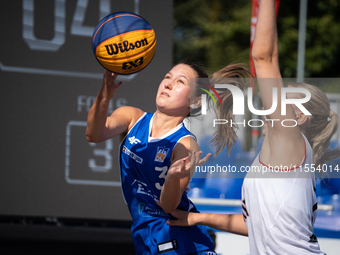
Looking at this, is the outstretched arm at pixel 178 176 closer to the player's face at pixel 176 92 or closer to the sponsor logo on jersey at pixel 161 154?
the sponsor logo on jersey at pixel 161 154

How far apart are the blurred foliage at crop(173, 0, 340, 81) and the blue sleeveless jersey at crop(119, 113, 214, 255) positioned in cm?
1021

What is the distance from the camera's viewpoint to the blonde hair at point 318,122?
1.96 m

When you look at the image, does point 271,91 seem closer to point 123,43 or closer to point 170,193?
point 170,193

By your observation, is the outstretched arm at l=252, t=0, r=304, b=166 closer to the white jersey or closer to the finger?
the white jersey

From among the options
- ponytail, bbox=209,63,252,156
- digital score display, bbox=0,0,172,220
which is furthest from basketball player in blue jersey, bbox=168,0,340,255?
digital score display, bbox=0,0,172,220

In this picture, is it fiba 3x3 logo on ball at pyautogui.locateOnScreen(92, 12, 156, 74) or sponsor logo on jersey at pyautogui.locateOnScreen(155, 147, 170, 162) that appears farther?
sponsor logo on jersey at pyautogui.locateOnScreen(155, 147, 170, 162)

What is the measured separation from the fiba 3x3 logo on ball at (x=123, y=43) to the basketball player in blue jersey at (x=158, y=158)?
0.83 ft

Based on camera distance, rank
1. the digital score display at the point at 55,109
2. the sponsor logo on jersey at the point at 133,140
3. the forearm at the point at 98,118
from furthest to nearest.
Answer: the digital score display at the point at 55,109 < the sponsor logo on jersey at the point at 133,140 < the forearm at the point at 98,118

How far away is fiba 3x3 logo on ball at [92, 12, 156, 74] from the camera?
2096mm

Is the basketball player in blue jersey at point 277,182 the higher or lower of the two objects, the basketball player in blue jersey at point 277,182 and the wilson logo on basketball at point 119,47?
the lower

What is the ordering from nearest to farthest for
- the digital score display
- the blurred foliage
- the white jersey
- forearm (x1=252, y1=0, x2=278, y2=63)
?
forearm (x1=252, y1=0, x2=278, y2=63) < the white jersey < the digital score display < the blurred foliage

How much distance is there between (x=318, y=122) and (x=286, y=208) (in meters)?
0.52

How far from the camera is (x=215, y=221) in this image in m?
2.20

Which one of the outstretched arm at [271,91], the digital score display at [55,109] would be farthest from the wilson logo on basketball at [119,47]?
the digital score display at [55,109]
